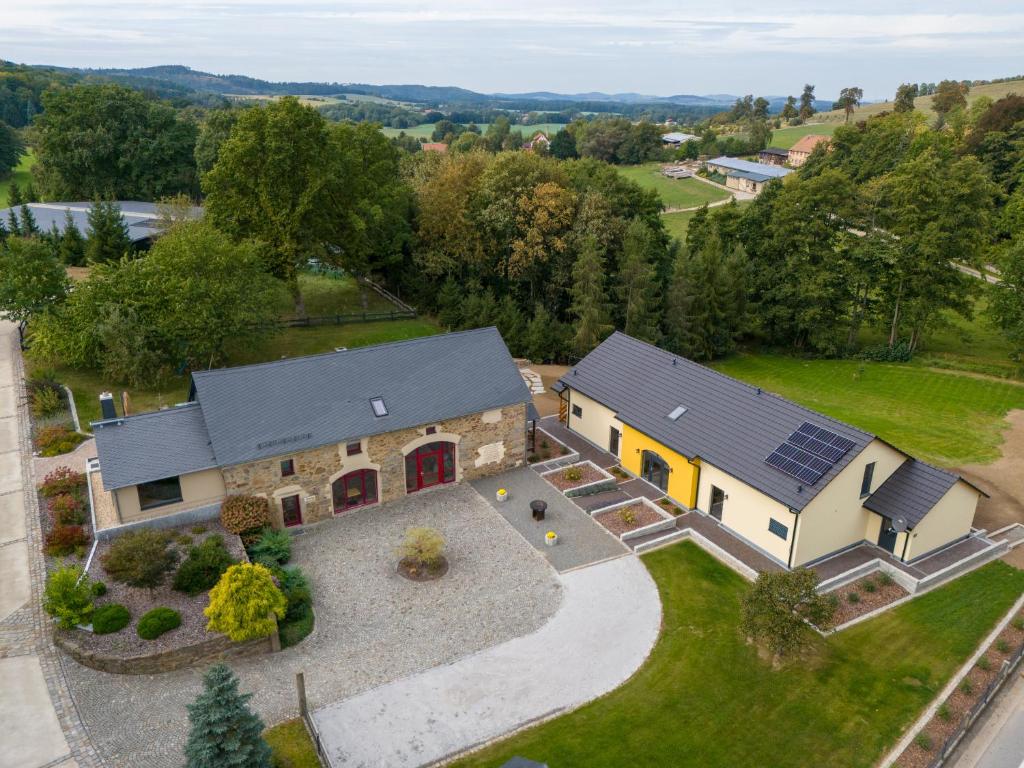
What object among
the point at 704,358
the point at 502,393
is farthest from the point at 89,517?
the point at 704,358

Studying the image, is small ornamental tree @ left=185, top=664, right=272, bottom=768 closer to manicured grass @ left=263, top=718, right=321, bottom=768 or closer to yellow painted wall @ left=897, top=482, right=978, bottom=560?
manicured grass @ left=263, top=718, right=321, bottom=768

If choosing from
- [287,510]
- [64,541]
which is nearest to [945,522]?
[287,510]

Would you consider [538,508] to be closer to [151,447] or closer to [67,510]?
[151,447]

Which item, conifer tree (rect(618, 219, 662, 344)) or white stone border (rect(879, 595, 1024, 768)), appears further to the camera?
conifer tree (rect(618, 219, 662, 344))

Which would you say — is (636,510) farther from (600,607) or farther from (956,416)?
(956,416)

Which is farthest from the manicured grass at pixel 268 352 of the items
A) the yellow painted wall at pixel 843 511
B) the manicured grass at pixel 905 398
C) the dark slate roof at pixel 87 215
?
the yellow painted wall at pixel 843 511

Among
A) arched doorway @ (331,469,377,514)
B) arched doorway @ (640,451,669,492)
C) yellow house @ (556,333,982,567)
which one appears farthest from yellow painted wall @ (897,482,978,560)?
arched doorway @ (331,469,377,514)

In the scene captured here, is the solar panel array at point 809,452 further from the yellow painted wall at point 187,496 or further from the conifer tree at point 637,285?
the conifer tree at point 637,285
